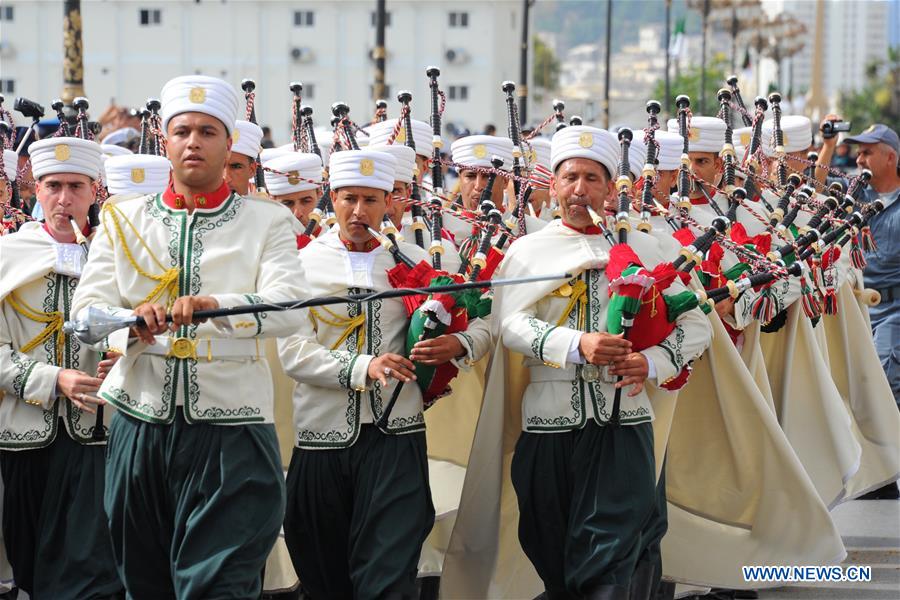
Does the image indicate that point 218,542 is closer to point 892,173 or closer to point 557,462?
point 557,462

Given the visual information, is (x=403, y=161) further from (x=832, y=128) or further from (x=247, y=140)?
(x=832, y=128)

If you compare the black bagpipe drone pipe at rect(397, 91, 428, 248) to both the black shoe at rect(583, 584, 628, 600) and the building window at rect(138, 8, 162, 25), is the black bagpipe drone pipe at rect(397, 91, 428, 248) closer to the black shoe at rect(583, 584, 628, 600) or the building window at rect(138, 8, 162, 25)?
the black shoe at rect(583, 584, 628, 600)

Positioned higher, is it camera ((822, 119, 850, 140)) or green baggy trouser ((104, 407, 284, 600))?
camera ((822, 119, 850, 140))

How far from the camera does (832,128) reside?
11086 millimetres

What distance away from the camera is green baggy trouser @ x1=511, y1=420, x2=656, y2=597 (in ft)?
20.5

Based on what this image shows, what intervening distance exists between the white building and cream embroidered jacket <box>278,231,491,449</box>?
69037mm

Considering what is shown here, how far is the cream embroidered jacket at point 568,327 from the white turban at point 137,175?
187 cm

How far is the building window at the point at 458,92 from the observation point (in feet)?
260

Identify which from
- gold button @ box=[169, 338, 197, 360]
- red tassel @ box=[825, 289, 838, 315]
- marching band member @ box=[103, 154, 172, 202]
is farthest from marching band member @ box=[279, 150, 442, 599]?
red tassel @ box=[825, 289, 838, 315]

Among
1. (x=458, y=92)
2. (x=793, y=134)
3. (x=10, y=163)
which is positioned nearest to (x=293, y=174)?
(x=10, y=163)

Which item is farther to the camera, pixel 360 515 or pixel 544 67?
pixel 544 67

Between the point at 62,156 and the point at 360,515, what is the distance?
192cm

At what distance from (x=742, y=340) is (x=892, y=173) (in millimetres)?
3088

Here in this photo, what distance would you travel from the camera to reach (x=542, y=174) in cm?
899
